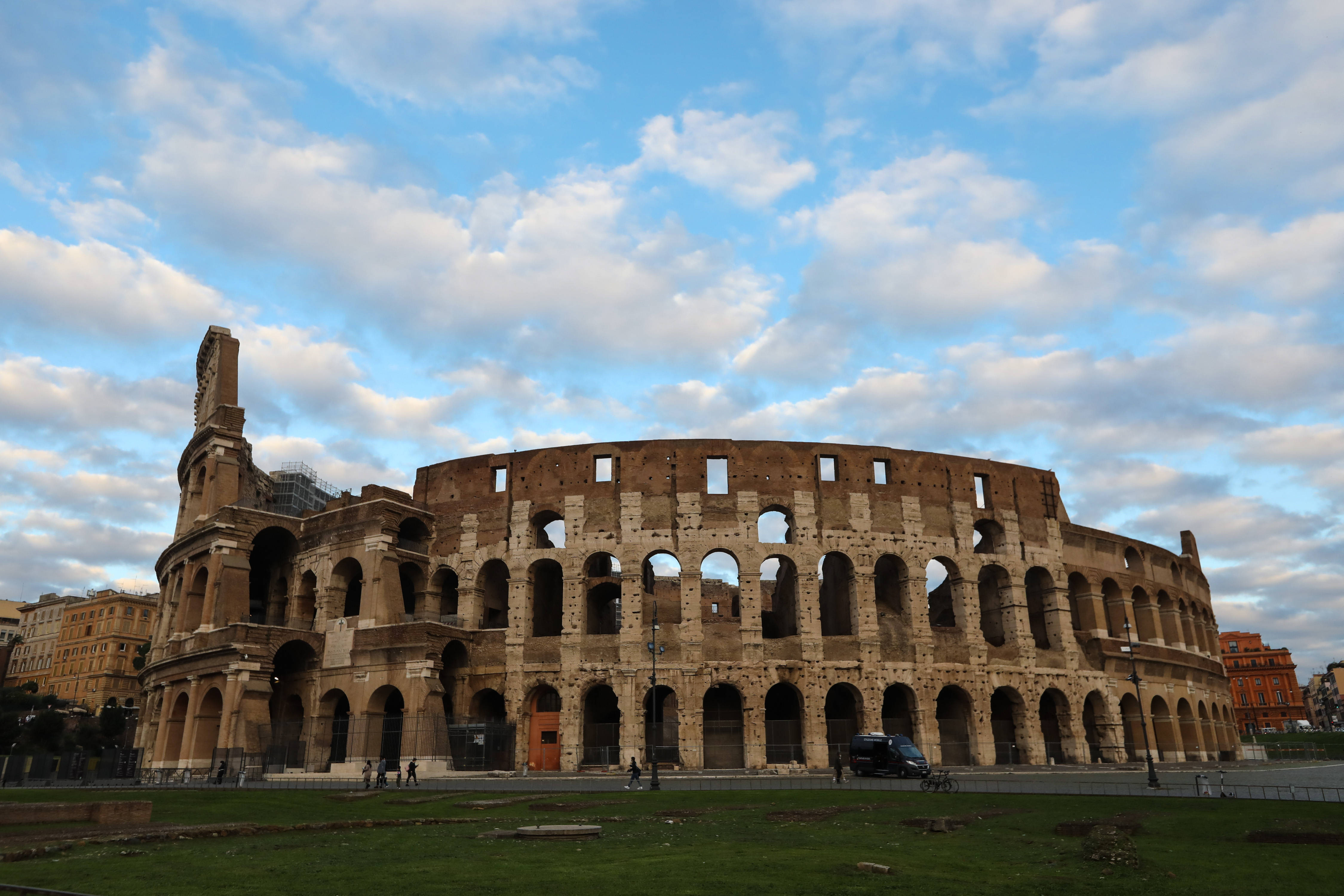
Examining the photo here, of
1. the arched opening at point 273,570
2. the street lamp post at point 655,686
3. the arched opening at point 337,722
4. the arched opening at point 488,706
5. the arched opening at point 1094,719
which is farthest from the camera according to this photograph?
the arched opening at point 273,570

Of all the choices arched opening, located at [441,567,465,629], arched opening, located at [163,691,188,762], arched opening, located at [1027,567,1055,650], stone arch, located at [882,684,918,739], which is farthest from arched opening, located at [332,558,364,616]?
arched opening, located at [1027,567,1055,650]

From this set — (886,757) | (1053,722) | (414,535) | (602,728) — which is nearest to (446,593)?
(414,535)

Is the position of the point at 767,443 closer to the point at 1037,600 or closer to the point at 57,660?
the point at 1037,600

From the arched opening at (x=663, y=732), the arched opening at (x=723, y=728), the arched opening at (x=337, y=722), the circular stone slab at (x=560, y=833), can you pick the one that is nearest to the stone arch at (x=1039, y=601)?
the arched opening at (x=723, y=728)

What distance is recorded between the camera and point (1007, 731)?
4331 cm

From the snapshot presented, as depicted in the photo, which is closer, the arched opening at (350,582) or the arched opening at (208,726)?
the arched opening at (208,726)

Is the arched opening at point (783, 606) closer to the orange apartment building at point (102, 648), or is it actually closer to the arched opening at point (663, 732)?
the arched opening at point (663, 732)

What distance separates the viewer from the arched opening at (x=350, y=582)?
43906mm

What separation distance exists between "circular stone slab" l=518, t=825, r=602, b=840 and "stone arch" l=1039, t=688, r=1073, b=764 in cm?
3327

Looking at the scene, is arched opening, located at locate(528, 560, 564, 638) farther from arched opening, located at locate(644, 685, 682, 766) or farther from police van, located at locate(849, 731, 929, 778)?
police van, located at locate(849, 731, 929, 778)

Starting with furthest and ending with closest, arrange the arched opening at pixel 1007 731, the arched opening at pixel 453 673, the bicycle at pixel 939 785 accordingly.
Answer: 1. the arched opening at pixel 1007 731
2. the arched opening at pixel 453 673
3. the bicycle at pixel 939 785

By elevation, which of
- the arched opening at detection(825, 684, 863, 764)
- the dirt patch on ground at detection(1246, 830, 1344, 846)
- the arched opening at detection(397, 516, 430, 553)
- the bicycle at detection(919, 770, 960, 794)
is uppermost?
the arched opening at detection(397, 516, 430, 553)

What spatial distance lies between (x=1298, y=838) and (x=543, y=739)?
30.1 m

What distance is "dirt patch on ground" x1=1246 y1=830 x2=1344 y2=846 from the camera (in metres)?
14.7
